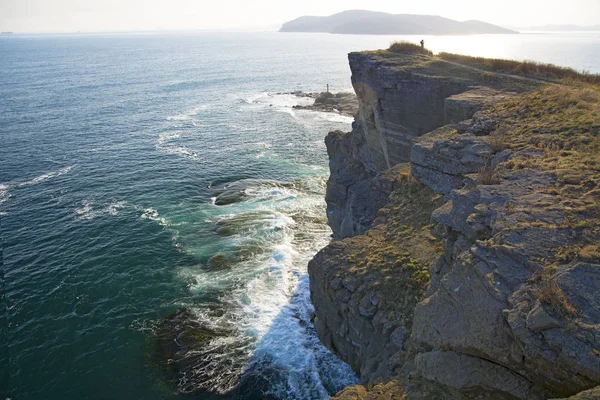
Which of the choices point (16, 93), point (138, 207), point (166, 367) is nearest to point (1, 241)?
point (138, 207)

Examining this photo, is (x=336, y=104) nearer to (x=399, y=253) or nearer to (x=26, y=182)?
(x=26, y=182)

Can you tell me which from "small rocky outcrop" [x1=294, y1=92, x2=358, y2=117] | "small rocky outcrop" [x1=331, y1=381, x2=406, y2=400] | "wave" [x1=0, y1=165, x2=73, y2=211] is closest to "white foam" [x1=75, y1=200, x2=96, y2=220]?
"wave" [x1=0, y1=165, x2=73, y2=211]

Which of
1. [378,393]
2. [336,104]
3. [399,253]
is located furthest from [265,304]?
[336,104]

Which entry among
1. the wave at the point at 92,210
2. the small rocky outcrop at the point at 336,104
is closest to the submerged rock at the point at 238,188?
the wave at the point at 92,210

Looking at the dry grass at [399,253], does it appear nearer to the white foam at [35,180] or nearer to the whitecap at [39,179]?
the white foam at [35,180]

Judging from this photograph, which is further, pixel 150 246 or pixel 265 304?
pixel 150 246

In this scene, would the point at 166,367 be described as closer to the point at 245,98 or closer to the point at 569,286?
the point at 569,286

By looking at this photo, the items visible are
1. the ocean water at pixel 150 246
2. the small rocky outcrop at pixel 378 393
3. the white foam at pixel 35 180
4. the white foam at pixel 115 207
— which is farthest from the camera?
the white foam at pixel 35 180
